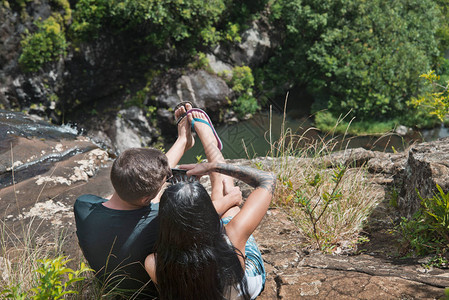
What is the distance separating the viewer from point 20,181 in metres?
3.72

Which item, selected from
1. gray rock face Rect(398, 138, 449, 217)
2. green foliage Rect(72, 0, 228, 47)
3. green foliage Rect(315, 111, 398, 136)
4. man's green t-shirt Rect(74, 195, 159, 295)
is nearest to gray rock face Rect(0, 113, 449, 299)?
gray rock face Rect(398, 138, 449, 217)

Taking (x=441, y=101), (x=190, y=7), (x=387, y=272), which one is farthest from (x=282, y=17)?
(x=387, y=272)

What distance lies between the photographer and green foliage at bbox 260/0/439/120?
32.6 feet

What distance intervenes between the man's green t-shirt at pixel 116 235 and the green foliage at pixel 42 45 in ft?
26.0

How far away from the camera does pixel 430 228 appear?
7.29 ft

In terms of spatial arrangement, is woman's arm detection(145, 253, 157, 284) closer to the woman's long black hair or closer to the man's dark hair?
the woman's long black hair

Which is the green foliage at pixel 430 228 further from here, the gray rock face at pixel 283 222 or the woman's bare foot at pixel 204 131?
the woman's bare foot at pixel 204 131

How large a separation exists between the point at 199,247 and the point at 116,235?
483mm

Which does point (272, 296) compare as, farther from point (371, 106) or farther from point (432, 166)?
point (371, 106)

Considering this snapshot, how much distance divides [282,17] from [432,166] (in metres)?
9.58

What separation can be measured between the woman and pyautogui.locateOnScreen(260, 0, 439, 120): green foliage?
8.96 m

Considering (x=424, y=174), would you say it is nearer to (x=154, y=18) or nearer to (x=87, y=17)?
(x=154, y=18)

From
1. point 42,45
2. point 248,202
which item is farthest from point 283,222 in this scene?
point 42,45

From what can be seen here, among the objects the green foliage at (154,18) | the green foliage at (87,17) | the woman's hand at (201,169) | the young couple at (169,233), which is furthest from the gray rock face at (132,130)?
the young couple at (169,233)
